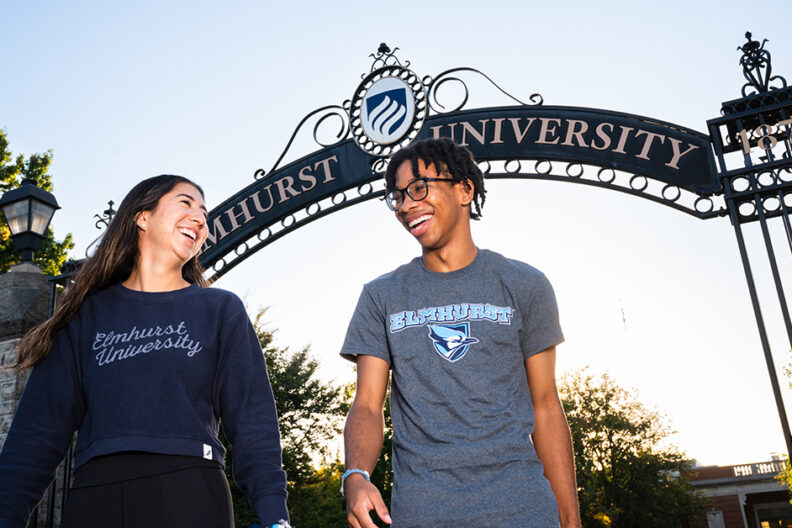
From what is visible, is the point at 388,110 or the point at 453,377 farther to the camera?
the point at 388,110

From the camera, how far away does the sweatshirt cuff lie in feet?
7.45

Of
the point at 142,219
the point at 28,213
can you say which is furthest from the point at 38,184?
the point at 142,219

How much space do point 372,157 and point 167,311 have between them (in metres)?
5.61

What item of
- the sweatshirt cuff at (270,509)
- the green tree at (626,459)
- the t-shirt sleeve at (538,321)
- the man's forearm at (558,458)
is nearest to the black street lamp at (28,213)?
the sweatshirt cuff at (270,509)

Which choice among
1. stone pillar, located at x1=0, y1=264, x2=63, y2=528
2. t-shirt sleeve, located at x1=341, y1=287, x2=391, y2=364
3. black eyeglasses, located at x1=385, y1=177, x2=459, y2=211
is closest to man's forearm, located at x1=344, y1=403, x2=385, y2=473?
t-shirt sleeve, located at x1=341, y1=287, x2=391, y2=364

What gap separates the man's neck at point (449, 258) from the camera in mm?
2896

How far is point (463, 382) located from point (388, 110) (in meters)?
6.00

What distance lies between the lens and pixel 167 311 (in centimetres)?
269

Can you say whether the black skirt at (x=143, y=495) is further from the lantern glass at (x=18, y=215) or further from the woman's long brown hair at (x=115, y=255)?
the lantern glass at (x=18, y=215)

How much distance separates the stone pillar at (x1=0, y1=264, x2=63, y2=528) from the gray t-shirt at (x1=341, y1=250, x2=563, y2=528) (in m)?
5.60

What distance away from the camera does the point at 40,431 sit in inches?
98.6

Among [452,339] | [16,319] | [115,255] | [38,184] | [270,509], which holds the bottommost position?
[270,509]

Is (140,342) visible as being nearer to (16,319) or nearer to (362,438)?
(362,438)

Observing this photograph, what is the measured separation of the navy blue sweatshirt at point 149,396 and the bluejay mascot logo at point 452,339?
2.33ft
